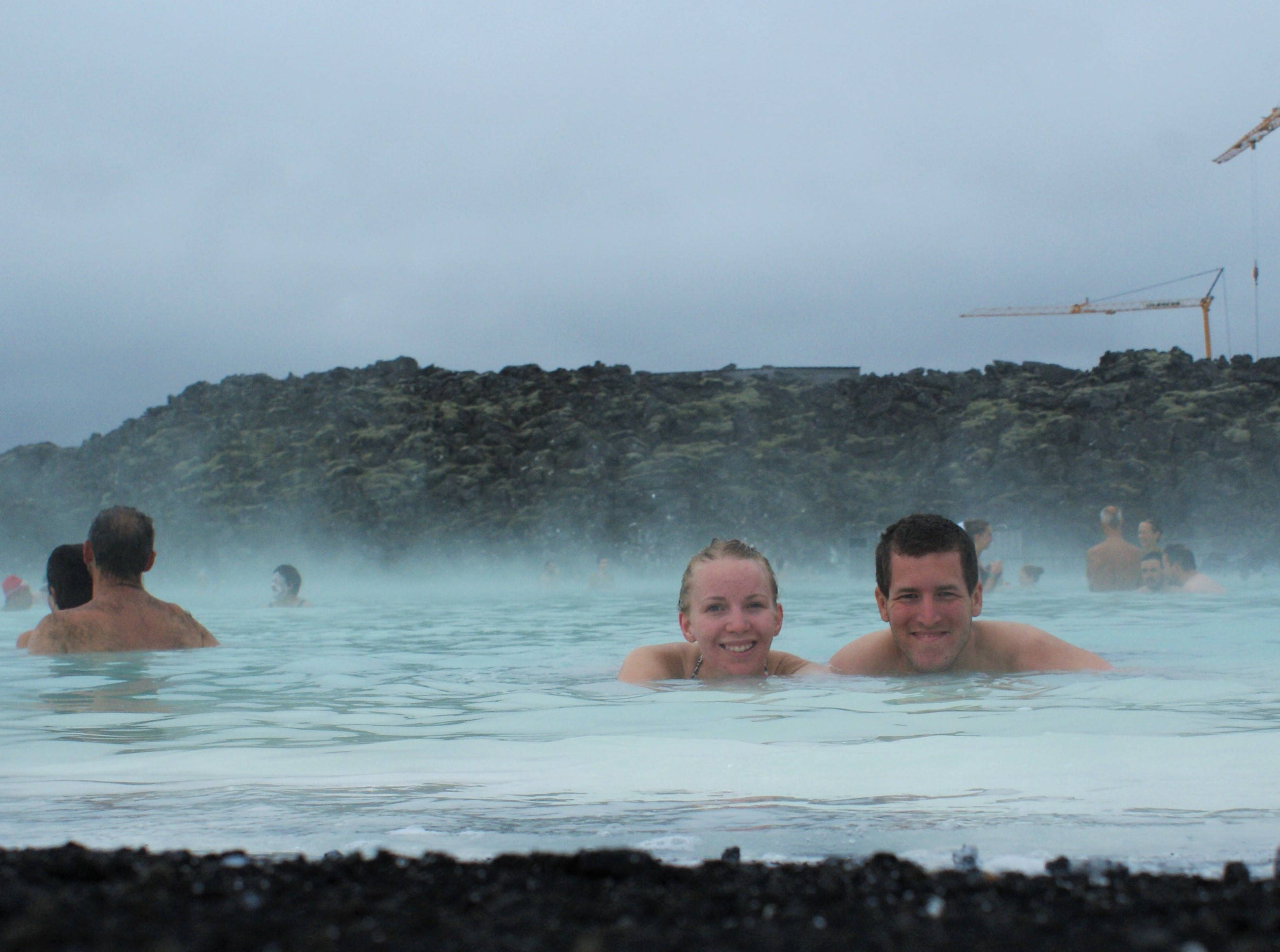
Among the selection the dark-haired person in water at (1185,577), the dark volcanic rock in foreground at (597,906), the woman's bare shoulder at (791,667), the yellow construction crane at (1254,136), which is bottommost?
the dark-haired person in water at (1185,577)

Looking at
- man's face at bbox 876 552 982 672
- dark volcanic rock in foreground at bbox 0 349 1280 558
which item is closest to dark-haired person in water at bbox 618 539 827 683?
man's face at bbox 876 552 982 672

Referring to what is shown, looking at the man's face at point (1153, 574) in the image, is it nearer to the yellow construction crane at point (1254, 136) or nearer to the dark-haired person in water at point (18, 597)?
the dark-haired person in water at point (18, 597)

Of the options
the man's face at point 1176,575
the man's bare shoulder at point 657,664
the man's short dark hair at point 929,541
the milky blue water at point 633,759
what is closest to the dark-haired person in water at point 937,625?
the man's short dark hair at point 929,541

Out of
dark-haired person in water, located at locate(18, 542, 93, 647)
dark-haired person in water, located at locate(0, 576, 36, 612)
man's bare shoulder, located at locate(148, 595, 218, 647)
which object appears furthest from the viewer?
dark-haired person in water, located at locate(0, 576, 36, 612)

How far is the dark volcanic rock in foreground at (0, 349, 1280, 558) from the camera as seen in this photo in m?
31.2

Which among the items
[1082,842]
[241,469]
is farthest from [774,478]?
[1082,842]

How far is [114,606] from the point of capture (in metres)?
6.37

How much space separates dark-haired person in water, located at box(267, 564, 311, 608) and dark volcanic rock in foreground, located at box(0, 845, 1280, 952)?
11.6m

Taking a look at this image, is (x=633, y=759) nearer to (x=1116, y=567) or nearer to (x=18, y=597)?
(x=1116, y=567)

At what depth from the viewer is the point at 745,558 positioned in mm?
4613

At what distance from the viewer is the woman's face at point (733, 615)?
4586 millimetres

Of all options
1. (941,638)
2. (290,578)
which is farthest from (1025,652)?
(290,578)

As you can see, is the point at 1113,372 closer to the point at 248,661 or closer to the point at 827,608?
the point at 827,608

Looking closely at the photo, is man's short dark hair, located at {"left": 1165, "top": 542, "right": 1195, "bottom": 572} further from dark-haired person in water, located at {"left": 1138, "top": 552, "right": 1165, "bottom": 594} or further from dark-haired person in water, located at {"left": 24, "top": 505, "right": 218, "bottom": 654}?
dark-haired person in water, located at {"left": 24, "top": 505, "right": 218, "bottom": 654}
